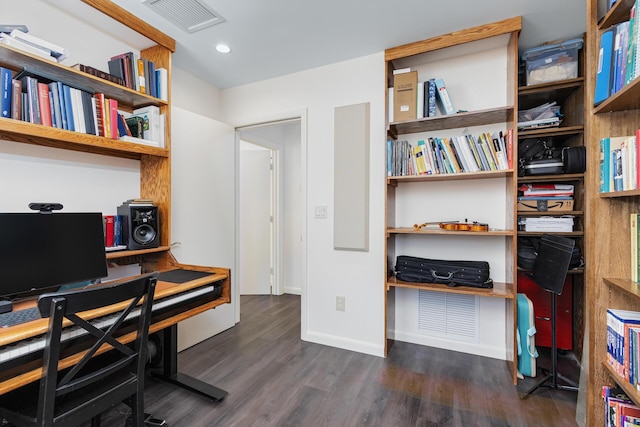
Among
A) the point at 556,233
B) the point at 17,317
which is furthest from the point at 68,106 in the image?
the point at 556,233

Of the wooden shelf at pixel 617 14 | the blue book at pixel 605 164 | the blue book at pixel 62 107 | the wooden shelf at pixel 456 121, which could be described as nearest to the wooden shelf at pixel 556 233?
the wooden shelf at pixel 456 121

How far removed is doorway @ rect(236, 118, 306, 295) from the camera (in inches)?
166

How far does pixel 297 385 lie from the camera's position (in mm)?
2027

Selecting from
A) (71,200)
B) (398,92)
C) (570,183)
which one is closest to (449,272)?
(570,183)

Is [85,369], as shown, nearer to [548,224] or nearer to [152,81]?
[152,81]

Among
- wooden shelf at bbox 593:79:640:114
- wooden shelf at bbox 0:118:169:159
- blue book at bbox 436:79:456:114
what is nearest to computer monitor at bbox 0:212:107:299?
wooden shelf at bbox 0:118:169:159

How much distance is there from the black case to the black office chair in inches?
71.3

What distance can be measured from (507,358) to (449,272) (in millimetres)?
842

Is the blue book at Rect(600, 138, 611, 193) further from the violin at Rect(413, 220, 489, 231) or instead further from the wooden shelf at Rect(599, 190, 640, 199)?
the violin at Rect(413, 220, 489, 231)

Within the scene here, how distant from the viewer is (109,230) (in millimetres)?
1951

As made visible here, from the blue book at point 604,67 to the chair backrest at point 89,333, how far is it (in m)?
2.13

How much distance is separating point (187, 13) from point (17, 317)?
194cm

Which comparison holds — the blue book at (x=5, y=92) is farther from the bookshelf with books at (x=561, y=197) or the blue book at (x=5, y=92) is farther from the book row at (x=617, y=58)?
the bookshelf with books at (x=561, y=197)

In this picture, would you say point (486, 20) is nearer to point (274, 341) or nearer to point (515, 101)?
point (515, 101)
